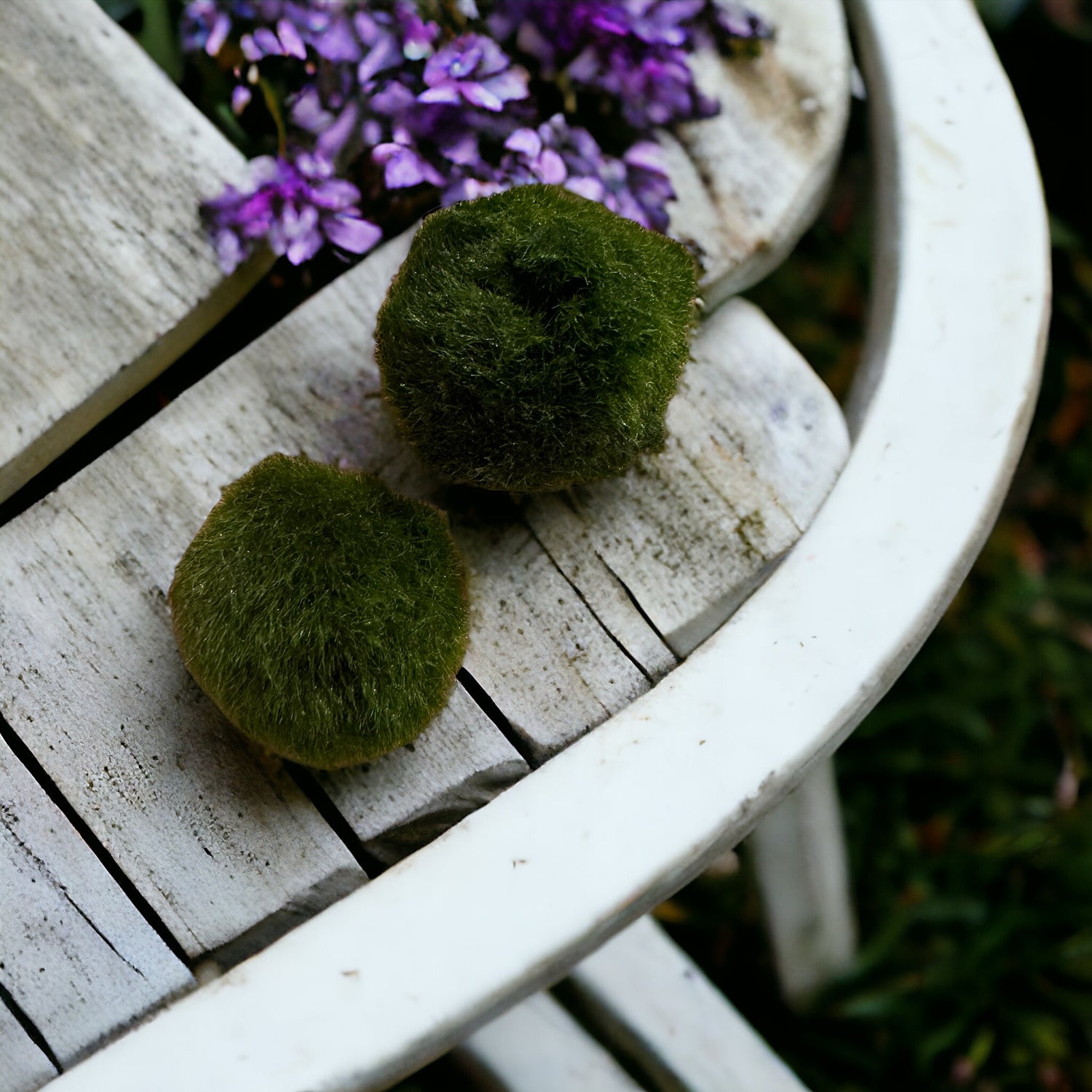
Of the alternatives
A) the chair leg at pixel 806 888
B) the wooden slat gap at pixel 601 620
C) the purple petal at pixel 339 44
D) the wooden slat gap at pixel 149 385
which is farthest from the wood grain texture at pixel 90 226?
the chair leg at pixel 806 888

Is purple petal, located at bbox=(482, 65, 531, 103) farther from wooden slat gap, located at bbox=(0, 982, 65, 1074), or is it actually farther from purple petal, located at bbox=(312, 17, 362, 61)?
wooden slat gap, located at bbox=(0, 982, 65, 1074)

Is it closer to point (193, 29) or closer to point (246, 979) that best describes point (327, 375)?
point (193, 29)

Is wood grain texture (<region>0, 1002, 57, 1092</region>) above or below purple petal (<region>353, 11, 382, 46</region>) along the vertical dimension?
below

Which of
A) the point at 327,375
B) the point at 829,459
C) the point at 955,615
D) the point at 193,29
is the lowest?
the point at 955,615

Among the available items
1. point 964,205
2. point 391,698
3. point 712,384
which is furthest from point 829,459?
point 391,698

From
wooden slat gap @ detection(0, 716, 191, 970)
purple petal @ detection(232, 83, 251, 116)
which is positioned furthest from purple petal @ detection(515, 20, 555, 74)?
wooden slat gap @ detection(0, 716, 191, 970)

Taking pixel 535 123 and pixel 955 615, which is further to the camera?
pixel 955 615

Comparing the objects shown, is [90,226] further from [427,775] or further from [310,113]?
[427,775]
